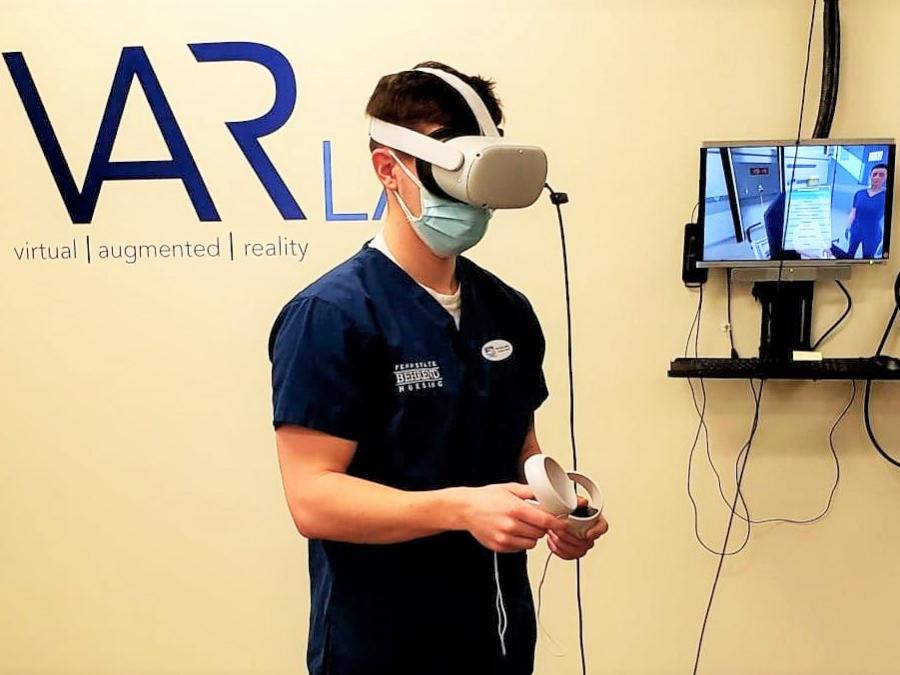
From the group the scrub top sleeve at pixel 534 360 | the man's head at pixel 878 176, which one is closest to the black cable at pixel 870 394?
the man's head at pixel 878 176

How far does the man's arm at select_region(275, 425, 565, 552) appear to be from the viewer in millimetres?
1000

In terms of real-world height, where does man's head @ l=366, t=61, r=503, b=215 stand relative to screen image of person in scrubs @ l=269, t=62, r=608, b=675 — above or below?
above

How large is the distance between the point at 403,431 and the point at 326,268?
122cm

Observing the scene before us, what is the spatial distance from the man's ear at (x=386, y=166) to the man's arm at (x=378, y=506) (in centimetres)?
38

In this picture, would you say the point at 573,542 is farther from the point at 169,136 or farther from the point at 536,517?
the point at 169,136

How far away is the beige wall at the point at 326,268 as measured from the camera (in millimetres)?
2162

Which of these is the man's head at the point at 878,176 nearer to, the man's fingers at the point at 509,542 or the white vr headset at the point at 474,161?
the white vr headset at the point at 474,161

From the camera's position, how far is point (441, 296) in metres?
1.24

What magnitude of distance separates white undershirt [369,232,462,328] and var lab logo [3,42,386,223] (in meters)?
1.01

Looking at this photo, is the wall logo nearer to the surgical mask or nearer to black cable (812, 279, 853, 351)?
the surgical mask

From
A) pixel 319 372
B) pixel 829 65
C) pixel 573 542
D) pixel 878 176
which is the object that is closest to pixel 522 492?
pixel 573 542

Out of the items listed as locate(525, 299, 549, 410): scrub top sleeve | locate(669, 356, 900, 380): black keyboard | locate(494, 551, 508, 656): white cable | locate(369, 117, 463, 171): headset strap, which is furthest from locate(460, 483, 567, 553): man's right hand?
locate(669, 356, 900, 380): black keyboard

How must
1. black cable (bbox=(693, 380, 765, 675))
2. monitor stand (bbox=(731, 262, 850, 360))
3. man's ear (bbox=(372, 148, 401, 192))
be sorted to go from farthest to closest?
black cable (bbox=(693, 380, 765, 675)), monitor stand (bbox=(731, 262, 850, 360)), man's ear (bbox=(372, 148, 401, 192))

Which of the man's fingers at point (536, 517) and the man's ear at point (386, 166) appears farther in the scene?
the man's ear at point (386, 166)
